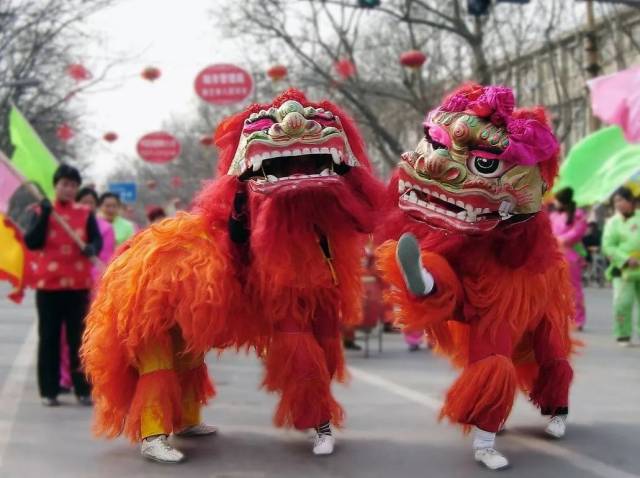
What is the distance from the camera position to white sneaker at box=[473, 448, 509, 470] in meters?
4.52

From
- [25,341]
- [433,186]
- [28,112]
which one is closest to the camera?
[433,186]

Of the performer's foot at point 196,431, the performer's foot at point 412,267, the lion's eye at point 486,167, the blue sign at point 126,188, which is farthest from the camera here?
the blue sign at point 126,188

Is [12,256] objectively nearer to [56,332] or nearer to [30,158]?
[30,158]

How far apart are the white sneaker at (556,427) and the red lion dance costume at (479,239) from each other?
66 cm

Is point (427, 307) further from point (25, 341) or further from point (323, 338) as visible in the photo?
point (25, 341)

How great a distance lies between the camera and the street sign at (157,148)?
72.5ft

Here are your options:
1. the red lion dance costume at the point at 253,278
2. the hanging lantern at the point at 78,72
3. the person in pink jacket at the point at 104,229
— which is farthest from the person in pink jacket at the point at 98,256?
the hanging lantern at the point at 78,72

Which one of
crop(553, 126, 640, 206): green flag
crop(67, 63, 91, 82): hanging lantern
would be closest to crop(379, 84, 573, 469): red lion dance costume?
crop(553, 126, 640, 206): green flag

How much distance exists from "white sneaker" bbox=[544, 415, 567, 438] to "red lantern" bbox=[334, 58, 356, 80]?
60.2 ft

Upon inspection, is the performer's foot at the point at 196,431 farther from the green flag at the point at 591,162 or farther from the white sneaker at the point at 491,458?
the green flag at the point at 591,162

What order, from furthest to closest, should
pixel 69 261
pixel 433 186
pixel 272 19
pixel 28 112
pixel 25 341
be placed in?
pixel 272 19 → pixel 28 112 → pixel 25 341 → pixel 69 261 → pixel 433 186

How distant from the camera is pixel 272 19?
23297 mm

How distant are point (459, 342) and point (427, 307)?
0.67m

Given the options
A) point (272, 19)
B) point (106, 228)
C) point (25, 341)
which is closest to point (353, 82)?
point (272, 19)
